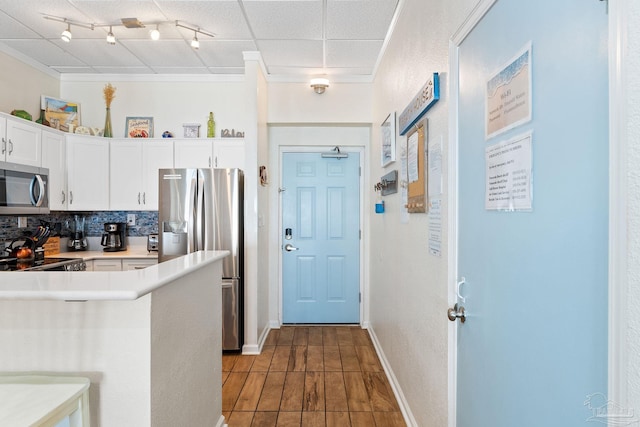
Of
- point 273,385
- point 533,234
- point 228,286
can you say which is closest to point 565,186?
point 533,234

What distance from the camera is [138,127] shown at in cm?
390

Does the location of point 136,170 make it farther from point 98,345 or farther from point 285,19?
point 98,345

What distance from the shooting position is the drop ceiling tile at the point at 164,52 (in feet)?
10.4

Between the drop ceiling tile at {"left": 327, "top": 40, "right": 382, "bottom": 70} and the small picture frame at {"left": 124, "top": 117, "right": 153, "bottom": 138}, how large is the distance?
203cm

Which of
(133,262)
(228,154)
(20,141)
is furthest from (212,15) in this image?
(133,262)

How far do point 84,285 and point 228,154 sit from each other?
2.76m

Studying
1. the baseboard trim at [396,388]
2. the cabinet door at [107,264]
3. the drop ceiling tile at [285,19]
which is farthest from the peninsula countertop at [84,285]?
the cabinet door at [107,264]

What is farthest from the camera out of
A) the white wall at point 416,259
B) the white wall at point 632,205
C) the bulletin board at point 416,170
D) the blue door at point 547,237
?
the bulletin board at point 416,170

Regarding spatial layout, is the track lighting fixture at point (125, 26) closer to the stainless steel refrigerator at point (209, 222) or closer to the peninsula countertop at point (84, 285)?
the stainless steel refrigerator at point (209, 222)

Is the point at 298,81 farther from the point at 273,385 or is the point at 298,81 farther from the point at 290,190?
the point at 273,385

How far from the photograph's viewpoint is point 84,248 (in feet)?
12.6

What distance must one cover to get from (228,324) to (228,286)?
0.35m

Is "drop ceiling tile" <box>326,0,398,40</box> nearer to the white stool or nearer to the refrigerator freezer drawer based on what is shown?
the refrigerator freezer drawer

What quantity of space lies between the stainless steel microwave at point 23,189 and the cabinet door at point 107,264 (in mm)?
621
